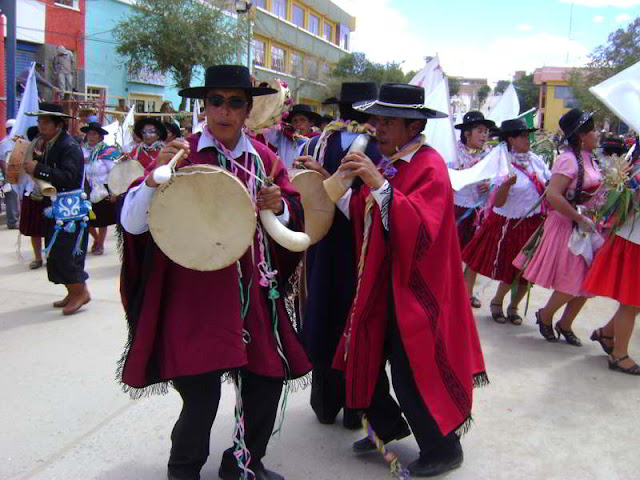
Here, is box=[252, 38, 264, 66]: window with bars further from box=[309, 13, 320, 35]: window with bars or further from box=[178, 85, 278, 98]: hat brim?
box=[178, 85, 278, 98]: hat brim

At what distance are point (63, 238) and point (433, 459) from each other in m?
4.07

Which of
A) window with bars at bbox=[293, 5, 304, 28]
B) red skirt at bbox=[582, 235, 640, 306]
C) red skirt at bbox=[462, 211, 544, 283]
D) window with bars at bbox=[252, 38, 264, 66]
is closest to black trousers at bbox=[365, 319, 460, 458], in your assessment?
red skirt at bbox=[582, 235, 640, 306]

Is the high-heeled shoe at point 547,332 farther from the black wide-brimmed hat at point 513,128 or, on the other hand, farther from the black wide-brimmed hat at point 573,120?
the black wide-brimmed hat at point 513,128

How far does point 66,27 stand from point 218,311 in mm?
20608

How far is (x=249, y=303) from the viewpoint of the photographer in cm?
270

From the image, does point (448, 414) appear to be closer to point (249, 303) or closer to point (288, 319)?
point (288, 319)

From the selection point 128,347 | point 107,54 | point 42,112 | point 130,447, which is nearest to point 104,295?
point 42,112

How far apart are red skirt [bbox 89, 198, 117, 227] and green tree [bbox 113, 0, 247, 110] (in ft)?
50.3

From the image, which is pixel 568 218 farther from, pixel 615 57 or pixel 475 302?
pixel 615 57

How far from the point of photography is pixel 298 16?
45.6 metres

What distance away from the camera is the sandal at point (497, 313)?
19.5 ft

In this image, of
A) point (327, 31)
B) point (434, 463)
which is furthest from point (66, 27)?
point (327, 31)

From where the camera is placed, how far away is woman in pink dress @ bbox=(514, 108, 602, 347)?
479cm

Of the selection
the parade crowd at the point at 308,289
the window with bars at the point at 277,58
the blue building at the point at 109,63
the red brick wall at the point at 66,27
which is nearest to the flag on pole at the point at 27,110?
the parade crowd at the point at 308,289
